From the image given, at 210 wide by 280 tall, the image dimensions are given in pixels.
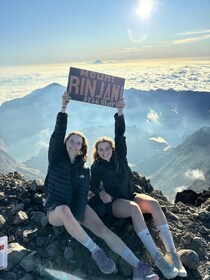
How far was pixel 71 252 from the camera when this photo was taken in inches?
251

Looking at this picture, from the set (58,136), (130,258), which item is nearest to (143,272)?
(130,258)

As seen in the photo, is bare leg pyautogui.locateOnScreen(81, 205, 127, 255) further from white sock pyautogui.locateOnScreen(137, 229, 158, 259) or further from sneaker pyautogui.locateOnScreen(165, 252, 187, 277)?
sneaker pyautogui.locateOnScreen(165, 252, 187, 277)

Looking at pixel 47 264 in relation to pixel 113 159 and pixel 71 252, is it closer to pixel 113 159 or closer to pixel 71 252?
pixel 71 252

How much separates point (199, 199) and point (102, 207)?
7155 millimetres

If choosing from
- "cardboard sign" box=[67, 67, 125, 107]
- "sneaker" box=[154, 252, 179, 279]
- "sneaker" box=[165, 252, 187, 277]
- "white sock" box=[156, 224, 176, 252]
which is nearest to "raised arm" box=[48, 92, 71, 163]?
"cardboard sign" box=[67, 67, 125, 107]

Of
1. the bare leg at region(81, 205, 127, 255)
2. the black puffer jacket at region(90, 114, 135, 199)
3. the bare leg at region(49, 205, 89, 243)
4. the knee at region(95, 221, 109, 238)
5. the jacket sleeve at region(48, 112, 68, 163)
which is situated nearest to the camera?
the bare leg at region(49, 205, 89, 243)

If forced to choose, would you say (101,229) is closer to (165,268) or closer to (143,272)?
(143,272)

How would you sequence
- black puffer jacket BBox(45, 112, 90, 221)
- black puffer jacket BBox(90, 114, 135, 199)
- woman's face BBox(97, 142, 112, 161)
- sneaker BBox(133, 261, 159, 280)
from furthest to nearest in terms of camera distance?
black puffer jacket BBox(90, 114, 135, 199) < woman's face BBox(97, 142, 112, 161) < black puffer jacket BBox(45, 112, 90, 221) < sneaker BBox(133, 261, 159, 280)

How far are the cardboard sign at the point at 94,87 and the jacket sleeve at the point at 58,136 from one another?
0.74m

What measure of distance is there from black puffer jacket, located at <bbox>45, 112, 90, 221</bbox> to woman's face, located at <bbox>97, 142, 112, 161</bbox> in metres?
0.43

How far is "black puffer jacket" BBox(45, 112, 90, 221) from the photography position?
6148 millimetres

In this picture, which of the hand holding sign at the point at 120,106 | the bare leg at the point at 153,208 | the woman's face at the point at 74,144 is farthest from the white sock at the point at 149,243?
the hand holding sign at the point at 120,106

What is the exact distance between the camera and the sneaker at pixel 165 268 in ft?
18.9

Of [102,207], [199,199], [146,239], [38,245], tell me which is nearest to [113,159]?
[102,207]
